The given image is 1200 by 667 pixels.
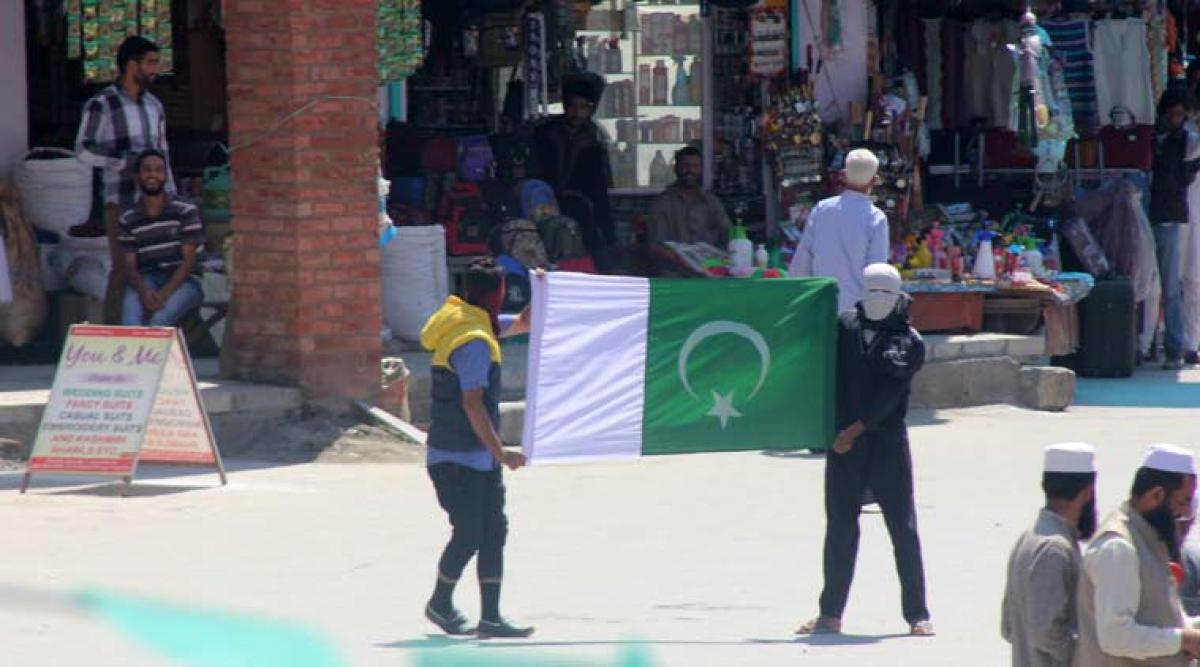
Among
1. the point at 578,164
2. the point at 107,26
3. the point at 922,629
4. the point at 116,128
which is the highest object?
the point at 107,26

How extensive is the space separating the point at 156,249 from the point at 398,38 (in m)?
3.05

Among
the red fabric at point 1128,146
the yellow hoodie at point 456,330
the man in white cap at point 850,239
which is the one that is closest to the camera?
the yellow hoodie at point 456,330

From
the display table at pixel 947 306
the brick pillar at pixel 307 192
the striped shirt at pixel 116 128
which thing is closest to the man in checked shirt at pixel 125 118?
the striped shirt at pixel 116 128

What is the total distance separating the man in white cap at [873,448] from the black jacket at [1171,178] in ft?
32.8

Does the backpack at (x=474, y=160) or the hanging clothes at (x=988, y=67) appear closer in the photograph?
the backpack at (x=474, y=160)

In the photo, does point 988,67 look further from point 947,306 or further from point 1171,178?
point 947,306

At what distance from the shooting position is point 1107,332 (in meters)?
18.6

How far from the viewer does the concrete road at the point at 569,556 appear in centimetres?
939

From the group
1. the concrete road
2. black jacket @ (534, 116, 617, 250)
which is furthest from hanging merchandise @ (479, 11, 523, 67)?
the concrete road

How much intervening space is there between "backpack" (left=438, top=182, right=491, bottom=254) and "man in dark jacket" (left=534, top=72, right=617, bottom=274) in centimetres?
82

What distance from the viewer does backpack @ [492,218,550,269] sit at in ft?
55.0

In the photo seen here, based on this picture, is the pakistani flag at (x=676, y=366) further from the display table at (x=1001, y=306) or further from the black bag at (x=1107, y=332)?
the black bag at (x=1107, y=332)

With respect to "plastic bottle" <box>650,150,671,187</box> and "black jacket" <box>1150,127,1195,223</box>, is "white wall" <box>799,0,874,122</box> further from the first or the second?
"plastic bottle" <box>650,150,671,187</box>

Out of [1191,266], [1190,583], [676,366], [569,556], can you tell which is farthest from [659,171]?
[1190,583]
